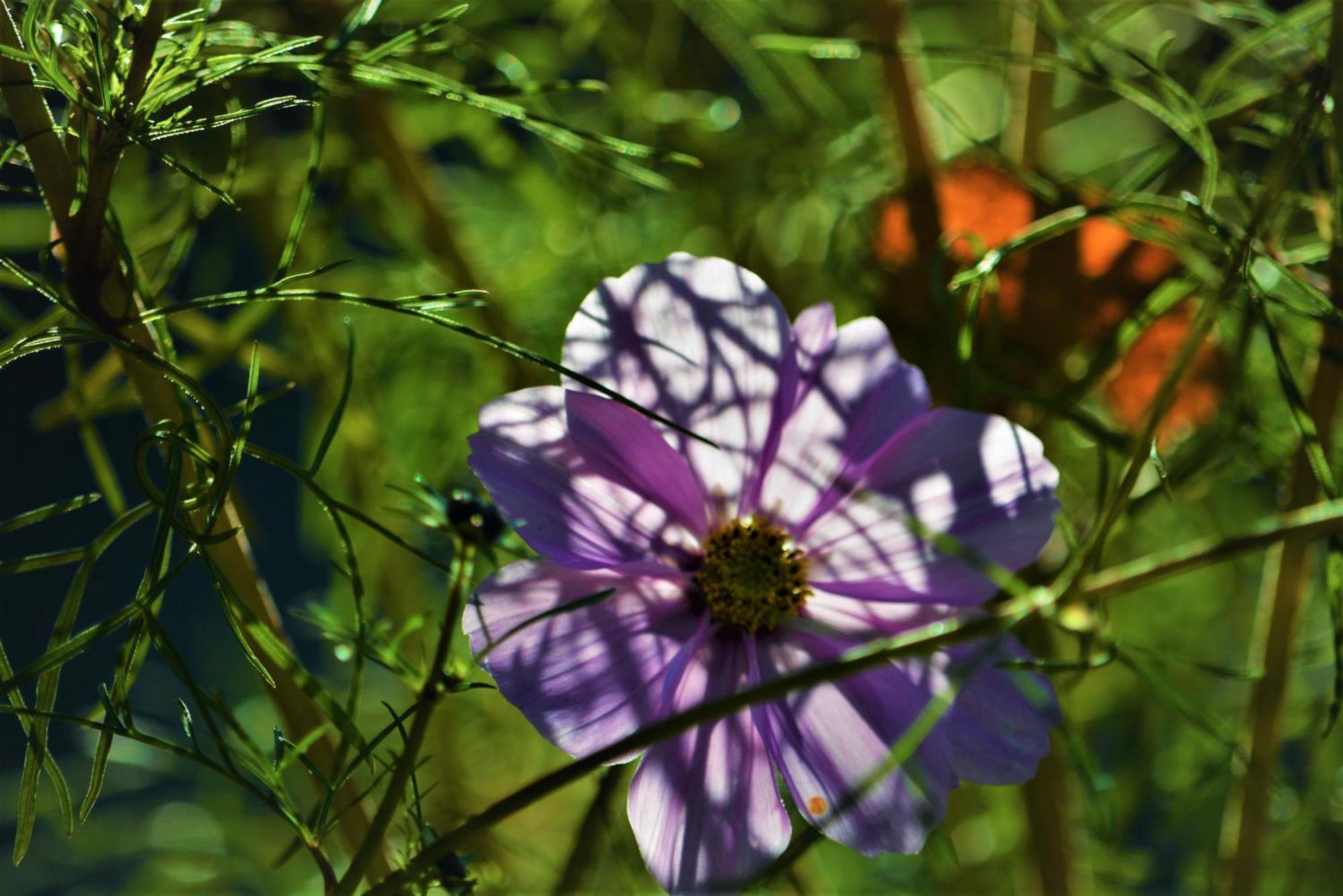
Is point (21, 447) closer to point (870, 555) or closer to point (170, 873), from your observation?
point (170, 873)

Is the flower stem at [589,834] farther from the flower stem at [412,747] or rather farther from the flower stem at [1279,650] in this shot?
the flower stem at [1279,650]

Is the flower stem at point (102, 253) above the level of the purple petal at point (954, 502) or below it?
below

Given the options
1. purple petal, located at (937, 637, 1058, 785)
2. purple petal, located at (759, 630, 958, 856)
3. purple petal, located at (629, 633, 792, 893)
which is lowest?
purple petal, located at (629, 633, 792, 893)

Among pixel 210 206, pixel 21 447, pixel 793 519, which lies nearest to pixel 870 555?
pixel 793 519

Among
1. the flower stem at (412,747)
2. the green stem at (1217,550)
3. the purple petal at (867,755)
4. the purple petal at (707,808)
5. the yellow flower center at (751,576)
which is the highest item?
the green stem at (1217,550)

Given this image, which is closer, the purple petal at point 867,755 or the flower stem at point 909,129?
the purple petal at point 867,755

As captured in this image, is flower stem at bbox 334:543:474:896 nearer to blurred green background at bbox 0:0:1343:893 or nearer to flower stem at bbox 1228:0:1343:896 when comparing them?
blurred green background at bbox 0:0:1343:893

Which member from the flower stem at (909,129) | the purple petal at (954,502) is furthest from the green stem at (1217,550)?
the flower stem at (909,129)

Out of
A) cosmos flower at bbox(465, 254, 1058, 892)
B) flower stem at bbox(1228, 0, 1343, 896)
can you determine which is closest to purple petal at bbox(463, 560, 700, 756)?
cosmos flower at bbox(465, 254, 1058, 892)
